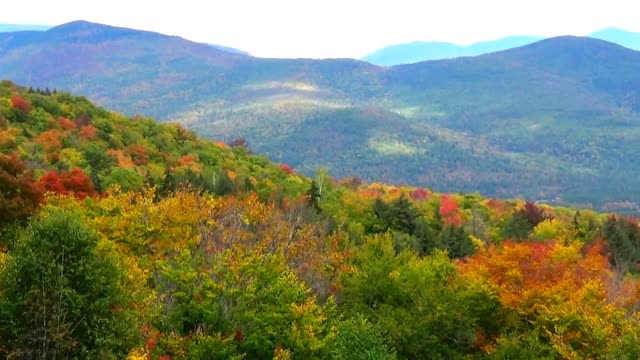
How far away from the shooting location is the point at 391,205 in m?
91.5

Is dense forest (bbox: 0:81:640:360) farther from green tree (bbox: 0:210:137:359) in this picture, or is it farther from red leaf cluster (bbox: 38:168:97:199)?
red leaf cluster (bbox: 38:168:97:199)

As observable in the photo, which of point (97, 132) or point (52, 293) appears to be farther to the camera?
point (97, 132)

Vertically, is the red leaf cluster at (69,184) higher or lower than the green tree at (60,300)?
lower

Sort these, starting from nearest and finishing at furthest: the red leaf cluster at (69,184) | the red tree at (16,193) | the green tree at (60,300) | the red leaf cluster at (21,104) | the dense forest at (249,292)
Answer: the green tree at (60,300) → the dense forest at (249,292) → the red tree at (16,193) → the red leaf cluster at (69,184) → the red leaf cluster at (21,104)

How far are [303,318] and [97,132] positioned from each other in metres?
82.4

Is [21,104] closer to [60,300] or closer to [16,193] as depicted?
[16,193]

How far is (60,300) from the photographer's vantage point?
26.0m

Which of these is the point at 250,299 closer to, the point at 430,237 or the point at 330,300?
the point at 330,300

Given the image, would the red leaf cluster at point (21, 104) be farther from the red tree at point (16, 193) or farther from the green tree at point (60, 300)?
the green tree at point (60, 300)

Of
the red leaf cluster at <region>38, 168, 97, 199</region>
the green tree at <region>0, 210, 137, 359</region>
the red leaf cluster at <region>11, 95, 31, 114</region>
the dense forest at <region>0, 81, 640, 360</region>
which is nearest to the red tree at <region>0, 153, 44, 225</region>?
the dense forest at <region>0, 81, 640, 360</region>

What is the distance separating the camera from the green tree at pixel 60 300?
2594 cm

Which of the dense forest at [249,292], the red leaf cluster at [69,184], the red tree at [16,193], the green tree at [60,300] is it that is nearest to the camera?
the green tree at [60,300]

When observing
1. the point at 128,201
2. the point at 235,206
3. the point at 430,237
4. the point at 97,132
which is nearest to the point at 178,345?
the point at 128,201

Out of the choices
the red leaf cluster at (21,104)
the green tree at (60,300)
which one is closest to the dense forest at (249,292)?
the green tree at (60,300)
